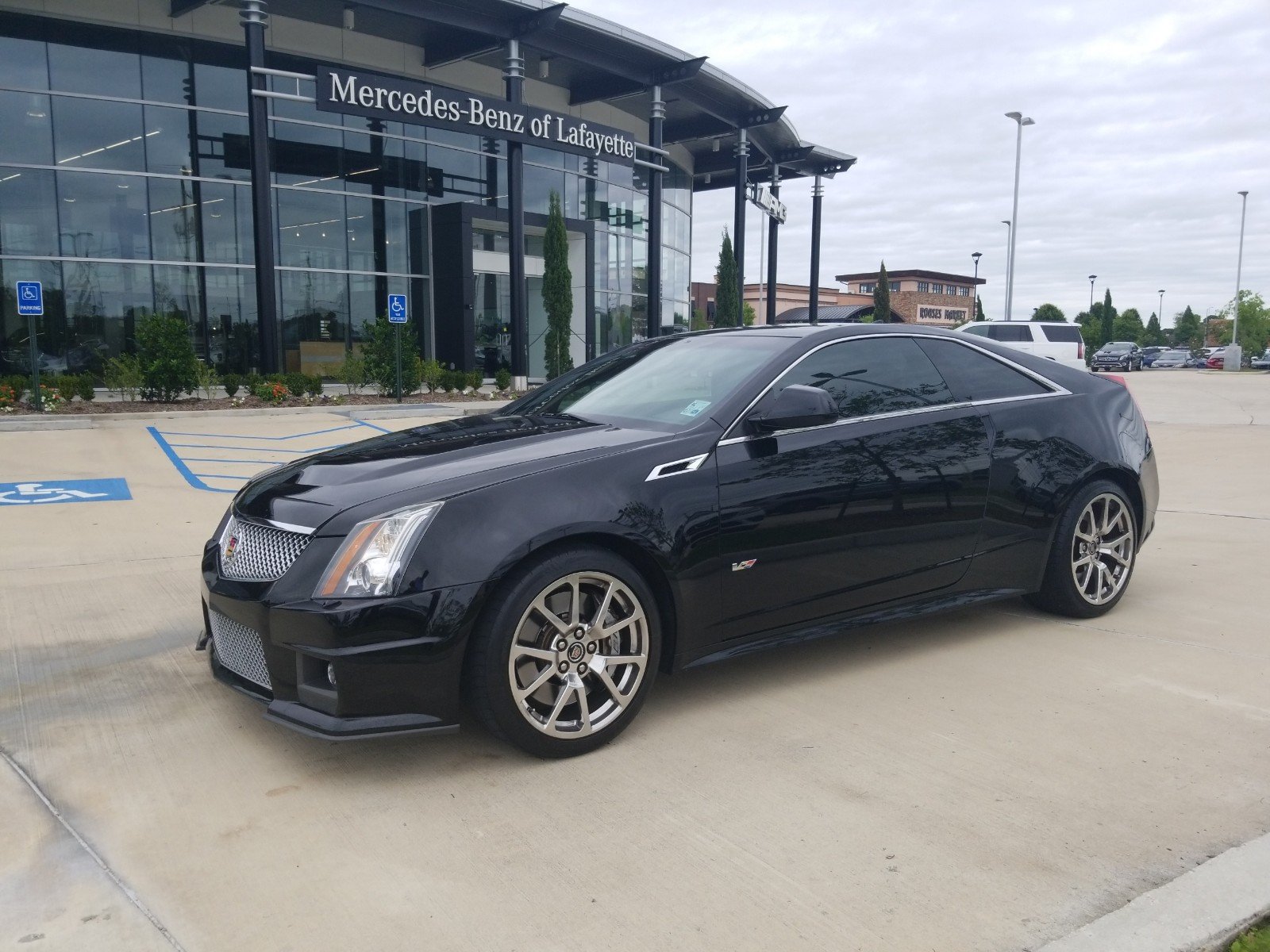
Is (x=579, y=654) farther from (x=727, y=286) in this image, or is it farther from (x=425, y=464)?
(x=727, y=286)

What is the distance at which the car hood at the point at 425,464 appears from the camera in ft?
11.8

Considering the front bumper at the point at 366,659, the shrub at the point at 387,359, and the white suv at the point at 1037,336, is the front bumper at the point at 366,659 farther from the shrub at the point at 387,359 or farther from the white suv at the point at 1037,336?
the white suv at the point at 1037,336

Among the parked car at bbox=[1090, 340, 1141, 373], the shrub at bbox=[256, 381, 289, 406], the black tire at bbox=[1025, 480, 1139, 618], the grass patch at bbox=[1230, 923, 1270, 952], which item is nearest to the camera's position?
the grass patch at bbox=[1230, 923, 1270, 952]

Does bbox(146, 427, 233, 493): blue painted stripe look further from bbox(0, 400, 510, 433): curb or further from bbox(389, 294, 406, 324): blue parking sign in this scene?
bbox(389, 294, 406, 324): blue parking sign

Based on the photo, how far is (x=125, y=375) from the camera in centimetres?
1812

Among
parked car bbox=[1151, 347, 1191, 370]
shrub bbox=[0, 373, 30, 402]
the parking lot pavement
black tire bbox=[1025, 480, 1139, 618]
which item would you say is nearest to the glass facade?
shrub bbox=[0, 373, 30, 402]

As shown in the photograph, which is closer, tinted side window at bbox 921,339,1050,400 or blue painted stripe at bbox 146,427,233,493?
tinted side window at bbox 921,339,1050,400

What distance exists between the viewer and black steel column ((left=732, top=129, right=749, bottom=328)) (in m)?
32.6

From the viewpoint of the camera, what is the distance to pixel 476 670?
11.3 feet

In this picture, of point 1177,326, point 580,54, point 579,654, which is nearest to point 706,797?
point 579,654

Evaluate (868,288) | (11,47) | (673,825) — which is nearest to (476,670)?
(673,825)

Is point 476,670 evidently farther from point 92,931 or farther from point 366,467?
point 92,931

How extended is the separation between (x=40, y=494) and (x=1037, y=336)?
2402cm

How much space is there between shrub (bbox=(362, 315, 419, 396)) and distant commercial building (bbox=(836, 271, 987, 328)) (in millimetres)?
73069
